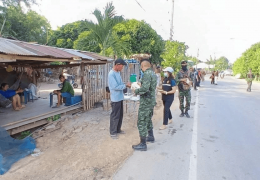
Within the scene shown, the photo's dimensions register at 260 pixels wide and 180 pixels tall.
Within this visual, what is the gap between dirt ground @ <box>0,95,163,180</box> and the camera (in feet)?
11.7

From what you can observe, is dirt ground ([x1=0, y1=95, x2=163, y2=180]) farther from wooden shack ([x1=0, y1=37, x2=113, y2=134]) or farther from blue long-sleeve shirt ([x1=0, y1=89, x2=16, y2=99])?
blue long-sleeve shirt ([x1=0, y1=89, x2=16, y2=99])

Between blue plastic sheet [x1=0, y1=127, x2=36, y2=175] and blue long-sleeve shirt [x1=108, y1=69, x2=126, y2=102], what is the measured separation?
7.13ft

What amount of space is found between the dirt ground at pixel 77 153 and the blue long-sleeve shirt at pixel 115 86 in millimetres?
1034

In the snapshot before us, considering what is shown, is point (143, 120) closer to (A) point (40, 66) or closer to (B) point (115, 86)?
(B) point (115, 86)

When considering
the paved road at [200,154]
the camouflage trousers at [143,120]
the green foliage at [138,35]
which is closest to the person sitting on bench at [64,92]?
the paved road at [200,154]

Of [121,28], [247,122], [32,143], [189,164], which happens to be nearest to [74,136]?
[32,143]

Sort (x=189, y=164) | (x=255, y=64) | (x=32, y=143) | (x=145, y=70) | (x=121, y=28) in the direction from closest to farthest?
(x=189, y=164), (x=145, y=70), (x=32, y=143), (x=121, y=28), (x=255, y=64)

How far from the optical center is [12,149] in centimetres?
435

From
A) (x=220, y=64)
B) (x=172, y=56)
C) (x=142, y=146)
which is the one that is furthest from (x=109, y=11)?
(x=220, y=64)

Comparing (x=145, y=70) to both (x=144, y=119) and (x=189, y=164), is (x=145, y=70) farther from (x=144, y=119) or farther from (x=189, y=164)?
(x=189, y=164)

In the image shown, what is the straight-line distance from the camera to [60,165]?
3887mm

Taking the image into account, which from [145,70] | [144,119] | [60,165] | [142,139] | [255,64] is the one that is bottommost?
[60,165]

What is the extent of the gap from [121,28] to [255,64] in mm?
25967

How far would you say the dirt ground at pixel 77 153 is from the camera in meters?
3.56
